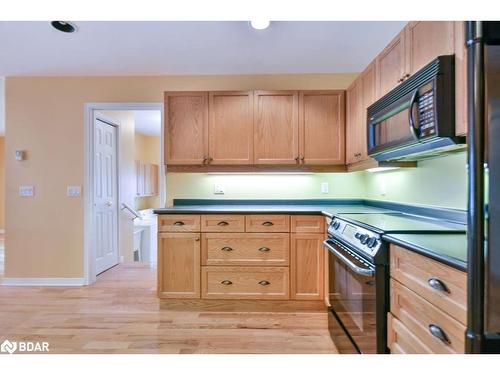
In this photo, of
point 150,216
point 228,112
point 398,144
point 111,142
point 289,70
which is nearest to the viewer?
point 398,144

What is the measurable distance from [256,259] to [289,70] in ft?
6.75

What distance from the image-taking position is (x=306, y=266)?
2.60 m

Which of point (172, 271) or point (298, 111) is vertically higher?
point (298, 111)

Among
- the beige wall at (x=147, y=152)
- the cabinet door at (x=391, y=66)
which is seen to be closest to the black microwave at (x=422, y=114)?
the cabinet door at (x=391, y=66)

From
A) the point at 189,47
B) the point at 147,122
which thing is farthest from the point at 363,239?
the point at 147,122

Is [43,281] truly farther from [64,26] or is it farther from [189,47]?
[189,47]

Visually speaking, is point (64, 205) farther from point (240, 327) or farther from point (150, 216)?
point (150, 216)

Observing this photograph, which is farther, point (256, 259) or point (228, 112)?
point (228, 112)

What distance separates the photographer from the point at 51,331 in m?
2.26

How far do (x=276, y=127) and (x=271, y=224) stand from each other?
1.03 m

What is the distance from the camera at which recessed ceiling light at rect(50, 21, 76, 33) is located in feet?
7.40

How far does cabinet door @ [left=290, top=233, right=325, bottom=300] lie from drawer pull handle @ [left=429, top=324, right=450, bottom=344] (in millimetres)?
1487


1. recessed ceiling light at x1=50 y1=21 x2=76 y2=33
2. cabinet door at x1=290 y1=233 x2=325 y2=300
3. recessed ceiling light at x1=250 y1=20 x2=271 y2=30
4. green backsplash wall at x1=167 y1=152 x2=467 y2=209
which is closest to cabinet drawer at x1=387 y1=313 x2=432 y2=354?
cabinet door at x1=290 y1=233 x2=325 y2=300
